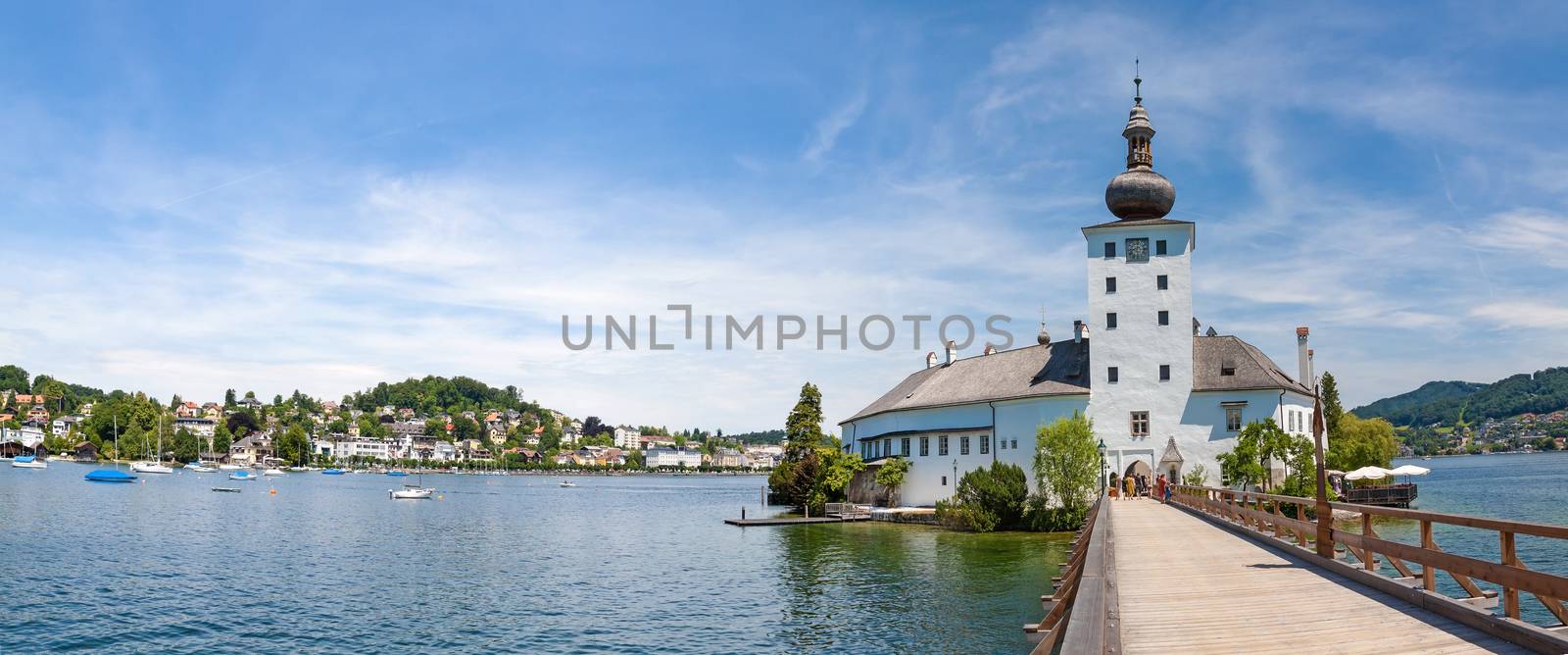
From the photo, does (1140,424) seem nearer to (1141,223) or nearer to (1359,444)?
(1141,223)

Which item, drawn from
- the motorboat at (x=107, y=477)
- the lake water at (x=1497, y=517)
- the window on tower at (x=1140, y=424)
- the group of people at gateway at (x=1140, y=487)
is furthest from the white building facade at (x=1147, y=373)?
the motorboat at (x=107, y=477)

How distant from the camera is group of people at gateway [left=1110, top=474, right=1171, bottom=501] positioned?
1839 inches

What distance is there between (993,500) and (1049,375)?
10.3m

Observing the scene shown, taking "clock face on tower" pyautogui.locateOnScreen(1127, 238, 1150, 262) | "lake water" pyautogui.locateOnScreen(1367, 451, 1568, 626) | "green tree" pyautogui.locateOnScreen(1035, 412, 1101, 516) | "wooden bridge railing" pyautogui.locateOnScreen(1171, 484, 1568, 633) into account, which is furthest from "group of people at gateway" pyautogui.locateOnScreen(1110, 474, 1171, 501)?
"wooden bridge railing" pyautogui.locateOnScreen(1171, 484, 1568, 633)

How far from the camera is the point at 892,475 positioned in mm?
65375

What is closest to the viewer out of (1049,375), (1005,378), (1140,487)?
(1140,487)

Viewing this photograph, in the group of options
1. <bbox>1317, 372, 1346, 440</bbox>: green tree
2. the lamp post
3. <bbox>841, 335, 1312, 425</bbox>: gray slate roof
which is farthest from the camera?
<bbox>1317, 372, 1346, 440</bbox>: green tree

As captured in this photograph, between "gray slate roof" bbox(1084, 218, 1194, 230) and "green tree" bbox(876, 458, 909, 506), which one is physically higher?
"gray slate roof" bbox(1084, 218, 1194, 230)

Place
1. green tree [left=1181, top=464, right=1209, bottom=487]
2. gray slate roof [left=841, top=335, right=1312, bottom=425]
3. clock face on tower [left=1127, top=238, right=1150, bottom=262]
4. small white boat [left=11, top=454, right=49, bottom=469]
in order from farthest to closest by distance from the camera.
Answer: small white boat [left=11, top=454, right=49, bottom=469] < clock face on tower [left=1127, top=238, right=1150, bottom=262] < gray slate roof [left=841, top=335, right=1312, bottom=425] < green tree [left=1181, top=464, right=1209, bottom=487]

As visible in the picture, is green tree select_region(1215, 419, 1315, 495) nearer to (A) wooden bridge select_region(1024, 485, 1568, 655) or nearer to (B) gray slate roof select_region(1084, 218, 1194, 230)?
(B) gray slate roof select_region(1084, 218, 1194, 230)

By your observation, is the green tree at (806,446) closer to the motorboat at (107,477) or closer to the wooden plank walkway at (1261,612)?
the wooden plank walkway at (1261,612)

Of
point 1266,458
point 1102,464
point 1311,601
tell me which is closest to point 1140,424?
point 1102,464

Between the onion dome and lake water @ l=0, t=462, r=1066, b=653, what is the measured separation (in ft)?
64.6

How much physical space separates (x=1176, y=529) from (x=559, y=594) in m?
19.7
